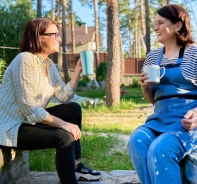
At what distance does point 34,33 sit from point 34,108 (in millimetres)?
524

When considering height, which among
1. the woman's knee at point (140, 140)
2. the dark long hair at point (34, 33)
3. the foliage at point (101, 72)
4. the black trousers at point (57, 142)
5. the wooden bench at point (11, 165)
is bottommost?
the foliage at point (101, 72)

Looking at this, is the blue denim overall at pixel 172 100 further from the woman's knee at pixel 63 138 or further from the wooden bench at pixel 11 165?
the wooden bench at pixel 11 165

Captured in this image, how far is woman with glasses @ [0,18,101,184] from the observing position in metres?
2.40

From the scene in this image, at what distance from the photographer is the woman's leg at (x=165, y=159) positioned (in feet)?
6.12

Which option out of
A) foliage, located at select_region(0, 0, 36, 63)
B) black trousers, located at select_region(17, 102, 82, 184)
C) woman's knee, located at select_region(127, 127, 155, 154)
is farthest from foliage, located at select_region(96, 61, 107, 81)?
woman's knee, located at select_region(127, 127, 155, 154)

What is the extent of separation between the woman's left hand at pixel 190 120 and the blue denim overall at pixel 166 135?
4cm

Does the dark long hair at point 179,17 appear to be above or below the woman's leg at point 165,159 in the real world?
above

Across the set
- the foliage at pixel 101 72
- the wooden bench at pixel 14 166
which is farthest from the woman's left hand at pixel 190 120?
the foliage at pixel 101 72

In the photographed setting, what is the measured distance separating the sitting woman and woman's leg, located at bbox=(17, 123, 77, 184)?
45 centimetres

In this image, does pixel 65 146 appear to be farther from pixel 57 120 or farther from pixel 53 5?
pixel 53 5

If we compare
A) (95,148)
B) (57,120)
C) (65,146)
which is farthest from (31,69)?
(95,148)

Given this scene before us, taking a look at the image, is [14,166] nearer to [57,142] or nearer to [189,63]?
[57,142]

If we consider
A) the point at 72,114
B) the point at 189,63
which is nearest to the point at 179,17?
the point at 189,63

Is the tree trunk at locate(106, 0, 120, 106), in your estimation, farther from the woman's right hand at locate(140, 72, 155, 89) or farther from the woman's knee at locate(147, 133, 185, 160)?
the woman's knee at locate(147, 133, 185, 160)
